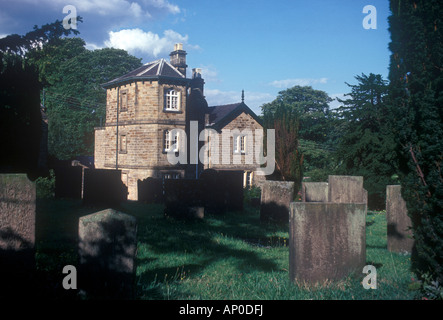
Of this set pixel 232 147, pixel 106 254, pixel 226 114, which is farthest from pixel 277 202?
pixel 226 114

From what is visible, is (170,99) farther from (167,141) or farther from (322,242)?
(322,242)

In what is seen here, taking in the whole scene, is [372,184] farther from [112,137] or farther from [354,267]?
[112,137]

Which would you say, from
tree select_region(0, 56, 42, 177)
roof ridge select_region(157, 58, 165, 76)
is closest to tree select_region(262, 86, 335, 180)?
roof ridge select_region(157, 58, 165, 76)

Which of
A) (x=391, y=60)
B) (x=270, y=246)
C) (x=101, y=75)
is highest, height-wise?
(x=101, y=75)

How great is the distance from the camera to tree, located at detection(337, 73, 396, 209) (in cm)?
2042

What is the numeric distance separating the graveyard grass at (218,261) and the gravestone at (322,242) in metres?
0.19

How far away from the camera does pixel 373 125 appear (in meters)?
22.8

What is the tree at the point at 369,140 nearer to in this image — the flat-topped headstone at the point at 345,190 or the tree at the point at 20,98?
the flat-topped headstone at the point at 345,190

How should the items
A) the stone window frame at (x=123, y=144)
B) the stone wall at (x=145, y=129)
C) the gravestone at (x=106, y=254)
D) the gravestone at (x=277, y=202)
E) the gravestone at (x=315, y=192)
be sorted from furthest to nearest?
1. the stone window frame at (x=123, y=144)
2. the stone wall at (x=145, y=129)
3. the gravestone at (x=277, y=202)
4. the gravestone at (x=315, y=192)
5. the gravestone at (x=106, y=254)

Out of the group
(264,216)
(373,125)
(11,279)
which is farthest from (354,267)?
(373,125)

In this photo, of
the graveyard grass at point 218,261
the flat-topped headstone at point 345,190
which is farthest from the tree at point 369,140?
the flat-topped headstone at point 345,190

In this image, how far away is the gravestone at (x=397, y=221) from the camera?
26.6 feet

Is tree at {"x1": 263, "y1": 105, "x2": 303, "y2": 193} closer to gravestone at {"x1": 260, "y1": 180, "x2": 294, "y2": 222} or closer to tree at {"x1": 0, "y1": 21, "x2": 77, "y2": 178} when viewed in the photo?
gravestone at {"x1": 260, "y1": 180, "x2": 294, "y2": 222}

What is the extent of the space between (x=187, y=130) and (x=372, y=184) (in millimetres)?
16384
